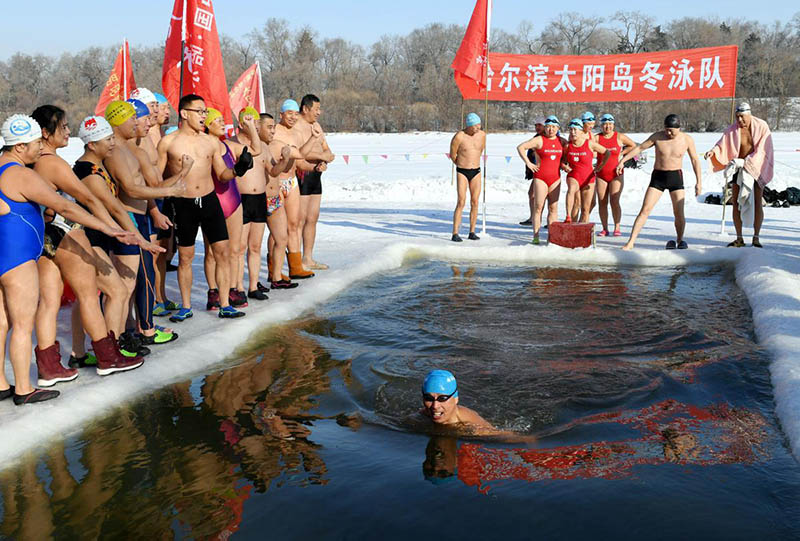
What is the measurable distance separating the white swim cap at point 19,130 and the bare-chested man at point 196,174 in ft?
5.86

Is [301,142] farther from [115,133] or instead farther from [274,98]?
[274,98]

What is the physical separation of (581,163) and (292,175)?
16.3 feet

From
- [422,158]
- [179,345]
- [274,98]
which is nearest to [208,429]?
[179,345]

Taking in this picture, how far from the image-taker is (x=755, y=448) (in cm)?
414

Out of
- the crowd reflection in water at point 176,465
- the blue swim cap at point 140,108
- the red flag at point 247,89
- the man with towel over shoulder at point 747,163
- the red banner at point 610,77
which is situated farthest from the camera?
the red flag at point 247,89

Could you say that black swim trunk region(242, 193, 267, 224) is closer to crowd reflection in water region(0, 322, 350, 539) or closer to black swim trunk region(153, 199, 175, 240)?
black swim trunk region(153, 199, 175, 240)

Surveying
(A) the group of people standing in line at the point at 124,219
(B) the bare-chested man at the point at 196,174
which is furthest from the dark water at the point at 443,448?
(B) the bare-chested man at the point at 196,174

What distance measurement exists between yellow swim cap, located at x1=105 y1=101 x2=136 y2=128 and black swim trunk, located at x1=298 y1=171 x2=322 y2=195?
11.0 ft

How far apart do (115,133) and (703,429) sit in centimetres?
449

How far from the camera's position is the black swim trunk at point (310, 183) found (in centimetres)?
861

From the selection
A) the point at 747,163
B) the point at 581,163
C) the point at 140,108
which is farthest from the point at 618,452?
the point at 581,163

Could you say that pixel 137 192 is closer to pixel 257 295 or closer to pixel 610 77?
pixel 257 295

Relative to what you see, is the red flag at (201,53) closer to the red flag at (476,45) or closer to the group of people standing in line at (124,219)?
the group of people standing in line at (124,219)

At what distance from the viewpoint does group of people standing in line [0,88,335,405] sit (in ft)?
14.4
